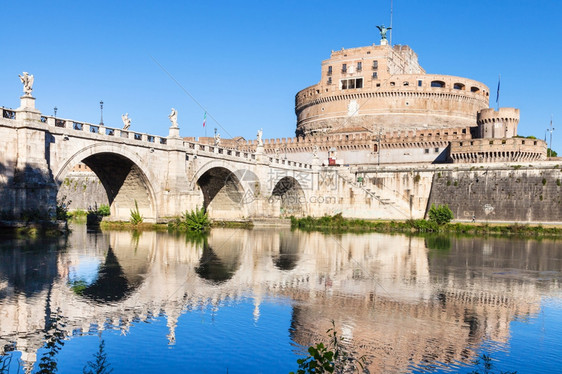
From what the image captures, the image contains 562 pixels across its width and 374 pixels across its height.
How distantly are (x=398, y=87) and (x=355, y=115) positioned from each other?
791 cm

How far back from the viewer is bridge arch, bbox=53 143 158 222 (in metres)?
36.4

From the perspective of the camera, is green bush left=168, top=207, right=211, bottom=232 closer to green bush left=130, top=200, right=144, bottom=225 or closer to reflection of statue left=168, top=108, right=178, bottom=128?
green bush left=130, top=200, right=144, bottom=225

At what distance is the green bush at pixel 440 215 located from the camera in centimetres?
4959

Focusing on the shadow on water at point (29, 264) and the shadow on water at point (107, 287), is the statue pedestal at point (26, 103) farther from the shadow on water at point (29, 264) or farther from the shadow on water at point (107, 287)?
the shadow on water at point (107, 287)

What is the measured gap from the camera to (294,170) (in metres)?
57.9

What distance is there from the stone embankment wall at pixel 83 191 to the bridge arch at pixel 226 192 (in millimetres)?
19922

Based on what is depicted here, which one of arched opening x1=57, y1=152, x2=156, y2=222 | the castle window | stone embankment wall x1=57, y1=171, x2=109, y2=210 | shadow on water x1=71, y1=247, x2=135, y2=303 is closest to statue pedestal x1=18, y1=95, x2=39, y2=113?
arched opening x1=57, y1=152, x2=156, y2=222

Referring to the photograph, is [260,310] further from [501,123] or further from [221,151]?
[501,123]

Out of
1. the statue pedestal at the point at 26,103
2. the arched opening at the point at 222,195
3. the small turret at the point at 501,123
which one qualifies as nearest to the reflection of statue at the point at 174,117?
the arched opening at the point at 222,195

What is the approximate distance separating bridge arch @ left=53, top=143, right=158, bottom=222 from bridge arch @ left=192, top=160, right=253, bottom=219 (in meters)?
9.49

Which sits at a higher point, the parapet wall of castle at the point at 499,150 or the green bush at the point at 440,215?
the parapet wall of castle at the point at 499,150

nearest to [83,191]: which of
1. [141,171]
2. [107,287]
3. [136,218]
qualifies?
[136,218]

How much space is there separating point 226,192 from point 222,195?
2.44 ft

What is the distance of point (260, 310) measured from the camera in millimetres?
13555
